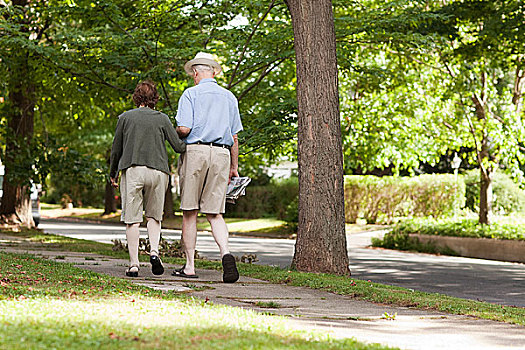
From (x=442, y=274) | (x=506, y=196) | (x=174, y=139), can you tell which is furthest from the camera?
(x=506, y=196)

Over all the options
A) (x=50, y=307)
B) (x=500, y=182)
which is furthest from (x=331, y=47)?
(x=500, y=182)

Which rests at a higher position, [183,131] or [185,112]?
[185,112]

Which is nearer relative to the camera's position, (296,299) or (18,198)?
(296,299)

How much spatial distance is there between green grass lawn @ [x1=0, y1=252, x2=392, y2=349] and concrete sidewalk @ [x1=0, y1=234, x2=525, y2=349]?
0.40m

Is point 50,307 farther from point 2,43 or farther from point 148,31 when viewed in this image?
point 2,43

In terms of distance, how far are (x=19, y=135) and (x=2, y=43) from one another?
4470 mm

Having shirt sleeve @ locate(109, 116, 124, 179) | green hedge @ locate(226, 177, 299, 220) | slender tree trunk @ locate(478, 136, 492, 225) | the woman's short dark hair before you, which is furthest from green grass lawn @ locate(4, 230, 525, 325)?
green hedge @ locate(226, 177, 299, 220)

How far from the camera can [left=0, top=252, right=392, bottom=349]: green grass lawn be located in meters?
3.70

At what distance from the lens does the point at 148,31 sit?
12.0 m

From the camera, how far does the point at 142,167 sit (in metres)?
7.43

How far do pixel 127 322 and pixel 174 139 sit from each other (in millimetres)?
3289

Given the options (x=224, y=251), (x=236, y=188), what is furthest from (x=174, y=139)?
(x=224, y=251)

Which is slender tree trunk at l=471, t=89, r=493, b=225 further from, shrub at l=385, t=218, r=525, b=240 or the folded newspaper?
the folded newspaper

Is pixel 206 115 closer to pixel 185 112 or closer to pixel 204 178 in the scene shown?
pixel 185 112
